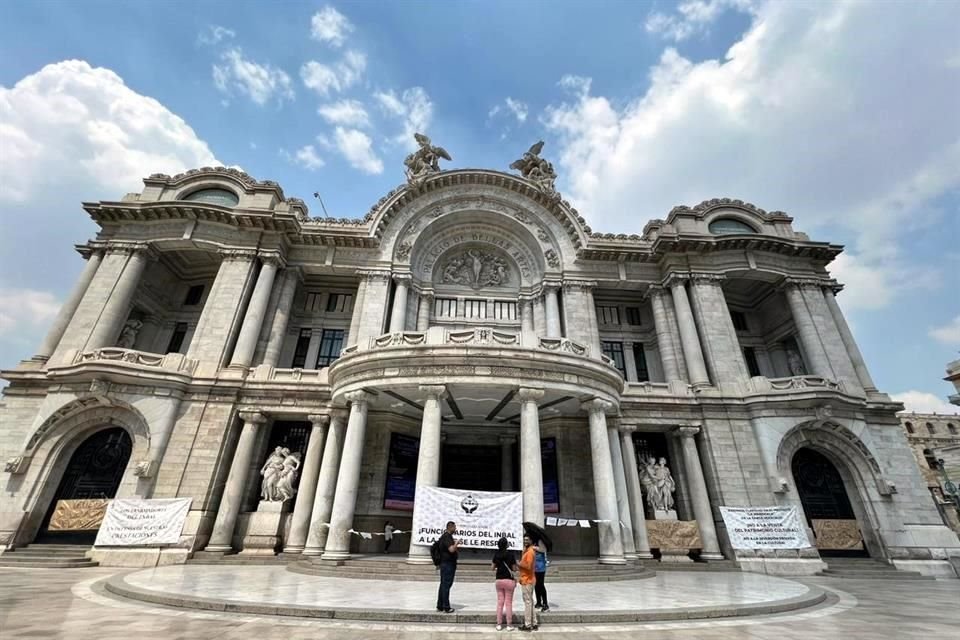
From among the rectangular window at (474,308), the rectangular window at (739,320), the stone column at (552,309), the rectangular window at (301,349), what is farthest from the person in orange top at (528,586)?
the rectangular window at (739,320)

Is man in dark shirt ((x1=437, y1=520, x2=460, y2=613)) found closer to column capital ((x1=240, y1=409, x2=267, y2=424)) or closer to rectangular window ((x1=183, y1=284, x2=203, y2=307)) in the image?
column capital ((x1=240, y1=409, x2=267, y2=424))

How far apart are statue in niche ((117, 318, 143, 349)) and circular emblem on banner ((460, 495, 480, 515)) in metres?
22.9

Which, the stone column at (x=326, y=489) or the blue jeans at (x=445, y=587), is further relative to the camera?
the stone column at (x=326, y=489)

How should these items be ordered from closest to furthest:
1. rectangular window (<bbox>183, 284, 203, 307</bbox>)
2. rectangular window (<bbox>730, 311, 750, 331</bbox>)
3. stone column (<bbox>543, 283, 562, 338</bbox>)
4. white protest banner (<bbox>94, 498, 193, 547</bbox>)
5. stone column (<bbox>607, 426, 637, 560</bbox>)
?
1. stone column (<bbox>607, 426, 637, 560</bbox>)
2. white protest banner (<bbox>94, 498, 193, 547</bbox>)
3. stone column (<bbox>543, 283, 562, 338</bbox>)
4. rectangular window (<bbox>183, 284, 203, 307</bbox>)
5. rectangular window (<bbox>730, 311, 750, 331</bbox>)

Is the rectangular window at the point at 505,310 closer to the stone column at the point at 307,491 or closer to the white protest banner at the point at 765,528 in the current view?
the stone column at the point at 307,491

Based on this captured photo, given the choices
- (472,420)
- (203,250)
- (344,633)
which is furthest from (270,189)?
(344,633)

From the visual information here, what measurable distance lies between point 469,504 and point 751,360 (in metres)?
24.3

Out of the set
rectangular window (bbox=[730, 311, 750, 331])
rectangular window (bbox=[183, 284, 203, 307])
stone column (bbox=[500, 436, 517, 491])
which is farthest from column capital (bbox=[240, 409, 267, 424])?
rectangular window (bbox=[730, 311, 750, 331])

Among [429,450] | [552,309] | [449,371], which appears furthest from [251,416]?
[552,309]

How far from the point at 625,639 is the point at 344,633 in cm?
495

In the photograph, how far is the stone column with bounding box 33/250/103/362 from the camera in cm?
2158

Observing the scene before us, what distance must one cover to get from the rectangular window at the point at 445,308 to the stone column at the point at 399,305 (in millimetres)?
2501

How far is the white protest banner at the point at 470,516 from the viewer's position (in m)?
13.9

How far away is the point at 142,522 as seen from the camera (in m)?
17.3
